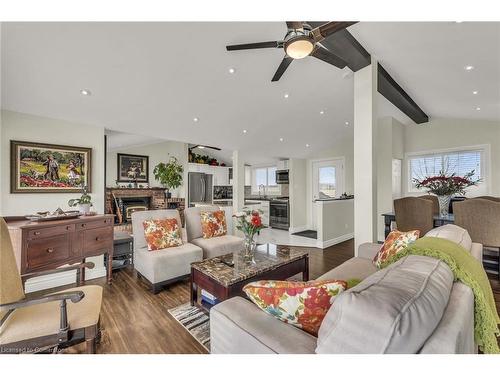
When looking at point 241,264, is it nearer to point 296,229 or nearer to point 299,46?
point 299,46

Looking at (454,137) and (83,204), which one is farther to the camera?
(454,137)

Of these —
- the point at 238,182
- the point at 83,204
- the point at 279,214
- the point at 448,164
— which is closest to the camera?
the point at 83,204

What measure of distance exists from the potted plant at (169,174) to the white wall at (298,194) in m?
3.18

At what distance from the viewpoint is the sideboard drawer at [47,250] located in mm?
2252

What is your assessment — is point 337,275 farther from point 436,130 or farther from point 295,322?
point 436,130

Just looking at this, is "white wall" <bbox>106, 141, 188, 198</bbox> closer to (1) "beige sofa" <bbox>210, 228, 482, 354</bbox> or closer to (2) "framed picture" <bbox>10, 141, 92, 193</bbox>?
(2) "framed picture" <bbox>10, 141, 92, 193</bbox>

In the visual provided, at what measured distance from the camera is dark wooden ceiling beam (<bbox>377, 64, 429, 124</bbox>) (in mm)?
3201

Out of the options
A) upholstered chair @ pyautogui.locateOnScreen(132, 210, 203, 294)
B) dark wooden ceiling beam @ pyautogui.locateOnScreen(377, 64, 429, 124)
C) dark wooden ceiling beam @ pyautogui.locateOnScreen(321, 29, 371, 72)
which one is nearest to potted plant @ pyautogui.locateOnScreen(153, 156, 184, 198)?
upholstered chair @ pyautogui.locateOnScreen(132, 210, 203, 294)

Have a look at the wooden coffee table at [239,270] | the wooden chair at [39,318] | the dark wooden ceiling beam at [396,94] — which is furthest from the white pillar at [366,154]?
the wooden chair at [39,318]

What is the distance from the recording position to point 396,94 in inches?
144

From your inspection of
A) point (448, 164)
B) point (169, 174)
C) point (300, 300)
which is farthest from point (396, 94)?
point (169, 174)

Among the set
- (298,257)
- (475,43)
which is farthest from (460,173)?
(298,257)

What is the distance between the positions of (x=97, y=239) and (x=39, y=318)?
1497mm

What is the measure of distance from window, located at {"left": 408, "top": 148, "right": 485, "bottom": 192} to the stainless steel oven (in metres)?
3.13
